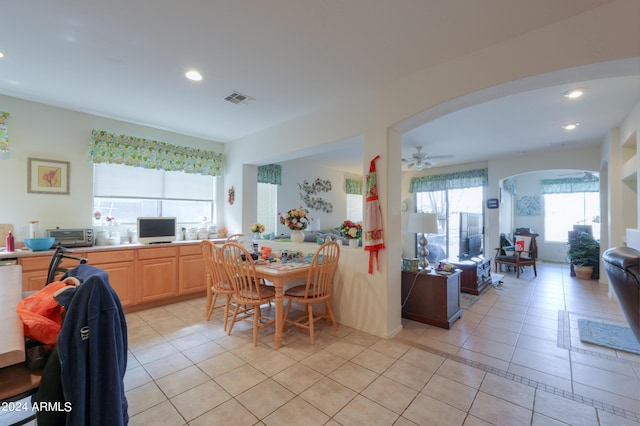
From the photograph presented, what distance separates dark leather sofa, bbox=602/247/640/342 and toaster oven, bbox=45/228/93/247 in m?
4.97

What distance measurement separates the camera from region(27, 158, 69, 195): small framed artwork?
331 cm

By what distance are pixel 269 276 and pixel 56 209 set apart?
3007mm

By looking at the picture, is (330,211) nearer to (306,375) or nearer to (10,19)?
(306,375)

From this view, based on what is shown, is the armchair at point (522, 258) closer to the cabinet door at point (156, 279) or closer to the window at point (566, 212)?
the window at point (566, 212)

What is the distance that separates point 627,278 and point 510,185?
7.23 metres

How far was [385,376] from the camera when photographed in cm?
218

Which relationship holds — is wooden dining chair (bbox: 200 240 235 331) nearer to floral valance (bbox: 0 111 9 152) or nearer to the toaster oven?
the toaster oven

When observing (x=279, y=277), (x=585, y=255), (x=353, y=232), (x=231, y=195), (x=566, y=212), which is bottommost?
(x=585, y=255)

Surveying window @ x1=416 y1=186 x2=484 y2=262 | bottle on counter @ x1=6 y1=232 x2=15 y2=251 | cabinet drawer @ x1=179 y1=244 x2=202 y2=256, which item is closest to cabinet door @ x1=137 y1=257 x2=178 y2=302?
cabinet drawer @ x1=179 y1=244 x2=202 y2=256

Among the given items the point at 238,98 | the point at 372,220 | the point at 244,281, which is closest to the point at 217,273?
the point at 244,281

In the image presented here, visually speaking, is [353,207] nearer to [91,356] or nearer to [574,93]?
[574,93]

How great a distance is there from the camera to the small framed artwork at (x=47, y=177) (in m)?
3.31

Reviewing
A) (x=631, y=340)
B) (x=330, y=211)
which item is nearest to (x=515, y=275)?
(x=631, y=340)

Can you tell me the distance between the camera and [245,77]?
272 centimetres
